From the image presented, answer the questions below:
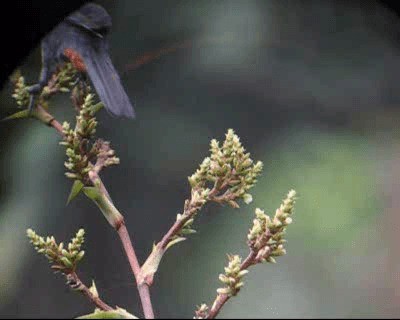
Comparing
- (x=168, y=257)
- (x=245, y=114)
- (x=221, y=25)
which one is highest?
(x=221, y=25)

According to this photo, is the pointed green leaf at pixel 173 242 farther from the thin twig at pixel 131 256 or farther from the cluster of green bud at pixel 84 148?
the cluster of green bud at pixel 84 148

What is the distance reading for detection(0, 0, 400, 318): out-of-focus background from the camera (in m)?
1.35

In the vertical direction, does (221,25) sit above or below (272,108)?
above

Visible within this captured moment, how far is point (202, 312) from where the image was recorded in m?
1.30

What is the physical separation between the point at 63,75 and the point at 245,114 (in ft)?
0.99

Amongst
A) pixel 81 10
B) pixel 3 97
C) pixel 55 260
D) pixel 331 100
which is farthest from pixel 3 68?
pixel 331 100

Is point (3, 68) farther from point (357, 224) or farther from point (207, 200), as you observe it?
point (357, 224)

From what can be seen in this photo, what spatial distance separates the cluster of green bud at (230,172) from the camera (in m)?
1.30

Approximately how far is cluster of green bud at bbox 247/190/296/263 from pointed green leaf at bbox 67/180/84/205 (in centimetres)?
28

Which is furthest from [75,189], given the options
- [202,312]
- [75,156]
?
[202,312]

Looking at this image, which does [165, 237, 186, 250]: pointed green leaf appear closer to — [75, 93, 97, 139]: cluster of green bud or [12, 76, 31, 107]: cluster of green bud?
[75, 93, 97, 139]: cluster of green bud

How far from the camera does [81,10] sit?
1.47 m

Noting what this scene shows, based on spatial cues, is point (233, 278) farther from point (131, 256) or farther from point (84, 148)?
point (84, 148)

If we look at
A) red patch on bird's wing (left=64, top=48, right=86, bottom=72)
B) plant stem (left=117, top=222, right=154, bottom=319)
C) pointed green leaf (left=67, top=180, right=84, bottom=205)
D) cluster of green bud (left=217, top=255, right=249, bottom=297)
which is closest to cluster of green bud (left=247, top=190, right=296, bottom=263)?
cluster of green bud (left=217, top=255, right=249, bottom=297)
